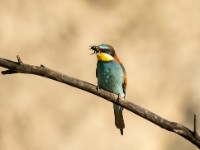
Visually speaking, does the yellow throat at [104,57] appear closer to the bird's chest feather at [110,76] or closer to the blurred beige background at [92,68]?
the bird's chest feather at [110,76]

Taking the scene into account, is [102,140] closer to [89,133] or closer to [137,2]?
[89,133]

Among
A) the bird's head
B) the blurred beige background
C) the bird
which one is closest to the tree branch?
the bird's head

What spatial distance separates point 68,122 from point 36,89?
0.30 m

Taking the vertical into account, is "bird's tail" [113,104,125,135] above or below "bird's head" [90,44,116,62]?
below

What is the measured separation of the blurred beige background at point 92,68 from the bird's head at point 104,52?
1635mm

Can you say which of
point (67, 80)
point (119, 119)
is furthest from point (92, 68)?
point (67, 80)

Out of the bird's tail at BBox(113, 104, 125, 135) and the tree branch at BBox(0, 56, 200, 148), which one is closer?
the tree branch at BBox(0, 56, 200, 148)

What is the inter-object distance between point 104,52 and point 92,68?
1.79 meters

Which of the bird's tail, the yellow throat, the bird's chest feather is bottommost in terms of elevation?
the bird's tail

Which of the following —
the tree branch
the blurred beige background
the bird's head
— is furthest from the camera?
the blurred beige background

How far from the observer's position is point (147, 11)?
16.8ft

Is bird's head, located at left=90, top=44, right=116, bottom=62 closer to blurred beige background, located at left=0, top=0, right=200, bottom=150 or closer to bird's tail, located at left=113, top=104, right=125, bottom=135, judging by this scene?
bird's tail, located at left=113, top=104, right=125, bottom=135

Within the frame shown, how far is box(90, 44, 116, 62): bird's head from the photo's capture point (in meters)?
3.14

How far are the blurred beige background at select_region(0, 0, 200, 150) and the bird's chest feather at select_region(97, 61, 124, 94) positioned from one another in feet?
5.21
